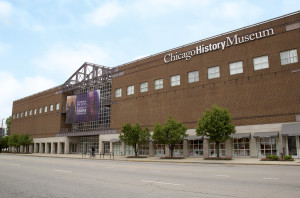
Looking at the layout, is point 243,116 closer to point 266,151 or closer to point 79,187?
point 266,151

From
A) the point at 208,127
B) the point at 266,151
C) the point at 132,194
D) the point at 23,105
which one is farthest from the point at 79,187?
the point at 23,105

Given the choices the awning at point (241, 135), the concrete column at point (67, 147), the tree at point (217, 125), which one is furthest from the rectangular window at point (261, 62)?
the concrete column at point (67, 147)

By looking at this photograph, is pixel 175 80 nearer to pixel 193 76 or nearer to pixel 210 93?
pixel 193 76

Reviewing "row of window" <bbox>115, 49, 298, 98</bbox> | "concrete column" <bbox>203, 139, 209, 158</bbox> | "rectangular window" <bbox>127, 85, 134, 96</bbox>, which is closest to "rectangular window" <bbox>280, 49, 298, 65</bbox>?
"row of window" <bbox>115, 49, 298, 98</bbox>

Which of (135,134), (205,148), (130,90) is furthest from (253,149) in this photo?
(130,90)

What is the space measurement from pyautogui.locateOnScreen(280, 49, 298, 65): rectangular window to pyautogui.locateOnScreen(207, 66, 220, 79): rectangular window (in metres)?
8.51

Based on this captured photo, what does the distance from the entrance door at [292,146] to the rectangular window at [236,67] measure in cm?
1053

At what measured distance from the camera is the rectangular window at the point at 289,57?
31750 millimetres

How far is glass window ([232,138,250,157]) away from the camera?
1344 inches

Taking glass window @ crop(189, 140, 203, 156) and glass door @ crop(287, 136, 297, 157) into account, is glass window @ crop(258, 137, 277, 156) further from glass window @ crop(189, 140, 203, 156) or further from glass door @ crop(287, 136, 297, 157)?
glass window @ crop(189, 140, 203, 156)

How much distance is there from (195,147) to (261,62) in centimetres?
1476

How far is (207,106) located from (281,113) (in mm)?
9899

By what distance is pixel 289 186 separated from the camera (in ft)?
33.7

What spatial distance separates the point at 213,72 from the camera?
38.6m
